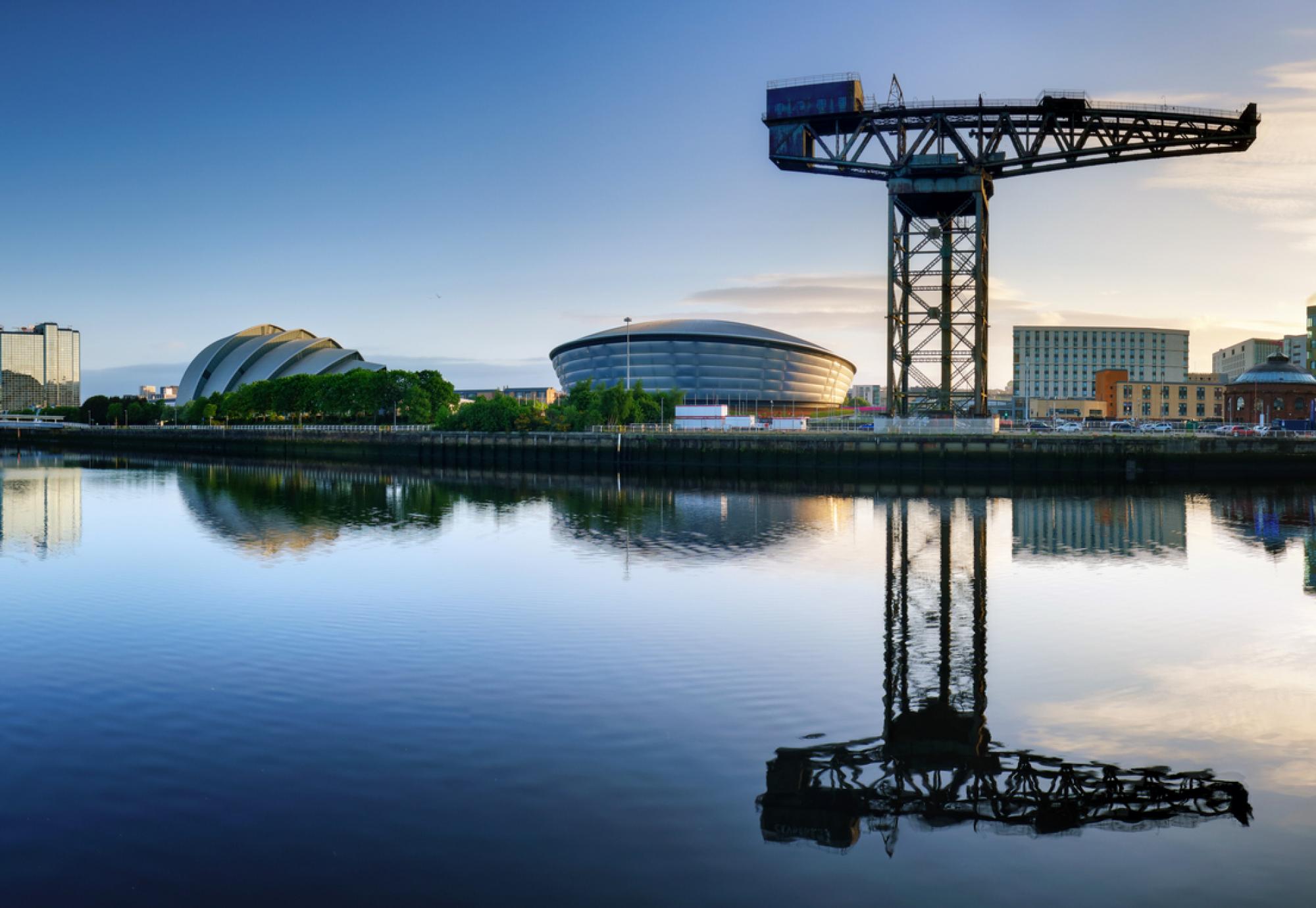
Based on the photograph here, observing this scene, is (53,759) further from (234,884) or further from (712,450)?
(712,450)

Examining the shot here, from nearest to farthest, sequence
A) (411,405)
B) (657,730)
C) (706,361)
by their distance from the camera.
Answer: (657,730), (411,405), (706,361)

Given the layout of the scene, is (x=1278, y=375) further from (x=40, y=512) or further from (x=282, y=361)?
(x=282, y=361)

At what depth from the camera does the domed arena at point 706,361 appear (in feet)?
480

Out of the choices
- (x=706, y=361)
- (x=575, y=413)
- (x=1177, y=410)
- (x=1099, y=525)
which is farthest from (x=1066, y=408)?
(x=1099, y=525)

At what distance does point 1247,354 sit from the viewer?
587 ft

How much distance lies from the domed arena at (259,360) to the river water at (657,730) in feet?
491

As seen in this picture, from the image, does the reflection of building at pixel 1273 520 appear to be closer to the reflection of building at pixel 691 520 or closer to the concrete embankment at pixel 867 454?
the concrete embankment at pixel 867 454

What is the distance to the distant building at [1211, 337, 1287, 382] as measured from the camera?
168 m

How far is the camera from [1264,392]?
103812mm

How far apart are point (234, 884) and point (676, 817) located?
3878 mm

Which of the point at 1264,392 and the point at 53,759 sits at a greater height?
the point at 1264,392

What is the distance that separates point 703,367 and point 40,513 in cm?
11076

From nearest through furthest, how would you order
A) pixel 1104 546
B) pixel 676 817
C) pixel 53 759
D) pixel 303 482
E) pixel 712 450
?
pixel 676 817 → pixel 53 759 → pixel 1104 546 → pixel 303 482 → pixel 712 450

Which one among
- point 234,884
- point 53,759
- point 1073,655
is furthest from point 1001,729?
point 53,759
